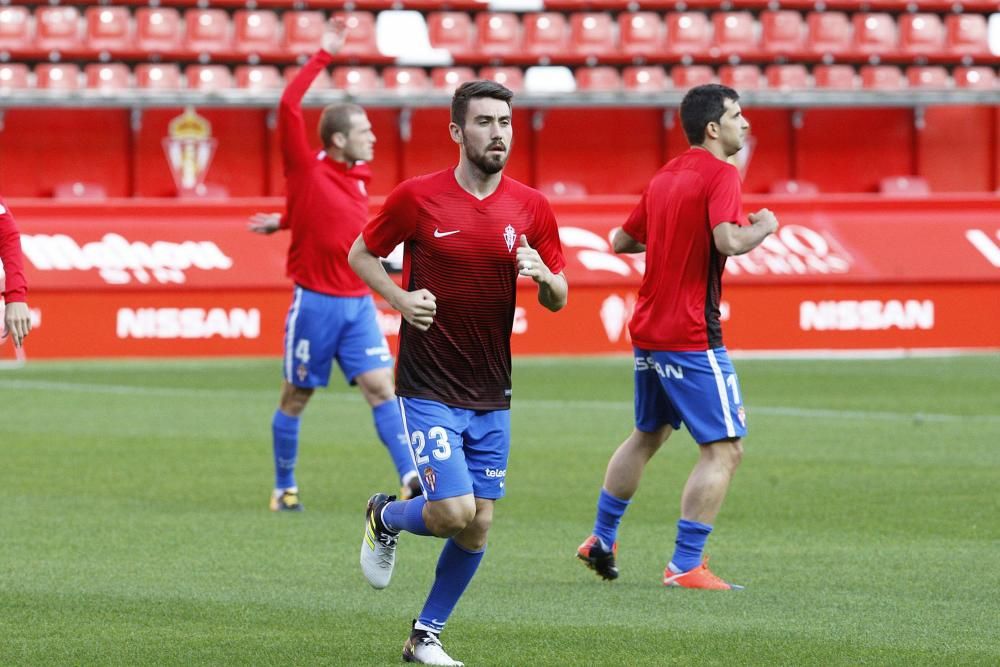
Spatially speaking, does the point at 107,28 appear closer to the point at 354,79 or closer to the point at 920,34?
the point at 354,79

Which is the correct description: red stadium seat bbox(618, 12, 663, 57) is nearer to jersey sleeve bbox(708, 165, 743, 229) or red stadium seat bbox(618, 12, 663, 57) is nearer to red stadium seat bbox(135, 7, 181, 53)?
red stadium seat bbox(135, 7, 181, 53)

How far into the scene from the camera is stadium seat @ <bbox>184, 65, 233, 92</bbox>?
2531 centimetres

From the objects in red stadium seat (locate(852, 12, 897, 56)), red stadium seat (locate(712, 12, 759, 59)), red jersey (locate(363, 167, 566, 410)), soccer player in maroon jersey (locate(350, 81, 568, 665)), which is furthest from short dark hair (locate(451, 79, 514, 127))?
red stadium seat (locate(852, 12, 897, 56))

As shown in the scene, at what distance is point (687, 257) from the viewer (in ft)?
25.9

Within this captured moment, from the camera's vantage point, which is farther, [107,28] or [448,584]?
[107,28]

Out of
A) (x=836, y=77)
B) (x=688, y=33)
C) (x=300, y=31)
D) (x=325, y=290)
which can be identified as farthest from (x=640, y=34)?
(x=325, y=290)

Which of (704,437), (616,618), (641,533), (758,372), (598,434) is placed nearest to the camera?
(616,618)

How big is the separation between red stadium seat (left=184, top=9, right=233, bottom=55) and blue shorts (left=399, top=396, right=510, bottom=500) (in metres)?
20.6

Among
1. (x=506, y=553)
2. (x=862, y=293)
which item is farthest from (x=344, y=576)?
(x=862, y=293)

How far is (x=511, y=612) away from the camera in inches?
281

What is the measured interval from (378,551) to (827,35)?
72.9 ft

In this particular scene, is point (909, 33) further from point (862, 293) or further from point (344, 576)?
point (344, 576)

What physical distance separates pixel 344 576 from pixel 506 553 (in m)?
1.02

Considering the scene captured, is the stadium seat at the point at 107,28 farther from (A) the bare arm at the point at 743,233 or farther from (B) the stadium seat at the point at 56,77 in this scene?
(A) the bare arm at the point at 743,233
